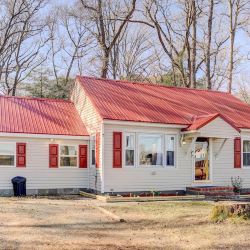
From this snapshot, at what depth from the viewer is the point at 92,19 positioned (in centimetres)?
3788

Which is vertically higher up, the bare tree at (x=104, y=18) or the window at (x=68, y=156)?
the bare tree at (x=104, y=18)

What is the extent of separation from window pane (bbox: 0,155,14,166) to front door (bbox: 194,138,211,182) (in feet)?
28.4

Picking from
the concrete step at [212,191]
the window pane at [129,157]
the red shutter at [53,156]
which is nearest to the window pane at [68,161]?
the red shutter at [53,156]

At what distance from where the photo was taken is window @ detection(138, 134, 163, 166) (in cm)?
2038

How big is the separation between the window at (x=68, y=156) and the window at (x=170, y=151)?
434 cm

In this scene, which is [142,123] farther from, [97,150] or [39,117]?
[39,117]

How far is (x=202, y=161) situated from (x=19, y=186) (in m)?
8.77

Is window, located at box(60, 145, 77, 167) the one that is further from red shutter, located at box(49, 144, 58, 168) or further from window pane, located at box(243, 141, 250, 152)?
window pane, located at box(243, 141, 250, 152)

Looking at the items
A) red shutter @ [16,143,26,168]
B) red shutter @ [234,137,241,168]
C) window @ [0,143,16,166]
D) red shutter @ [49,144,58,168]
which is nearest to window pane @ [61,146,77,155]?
red shutter @ [49,144,58,168]

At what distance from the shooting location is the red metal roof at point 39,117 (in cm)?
2044

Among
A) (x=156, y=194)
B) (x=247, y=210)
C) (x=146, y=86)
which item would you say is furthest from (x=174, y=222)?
(x=146, y=86)

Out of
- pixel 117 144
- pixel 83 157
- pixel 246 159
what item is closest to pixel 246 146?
pixel 246 159

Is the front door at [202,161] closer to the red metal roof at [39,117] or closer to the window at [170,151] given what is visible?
the window at [170,151]

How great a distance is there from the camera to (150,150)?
20.6 metres
